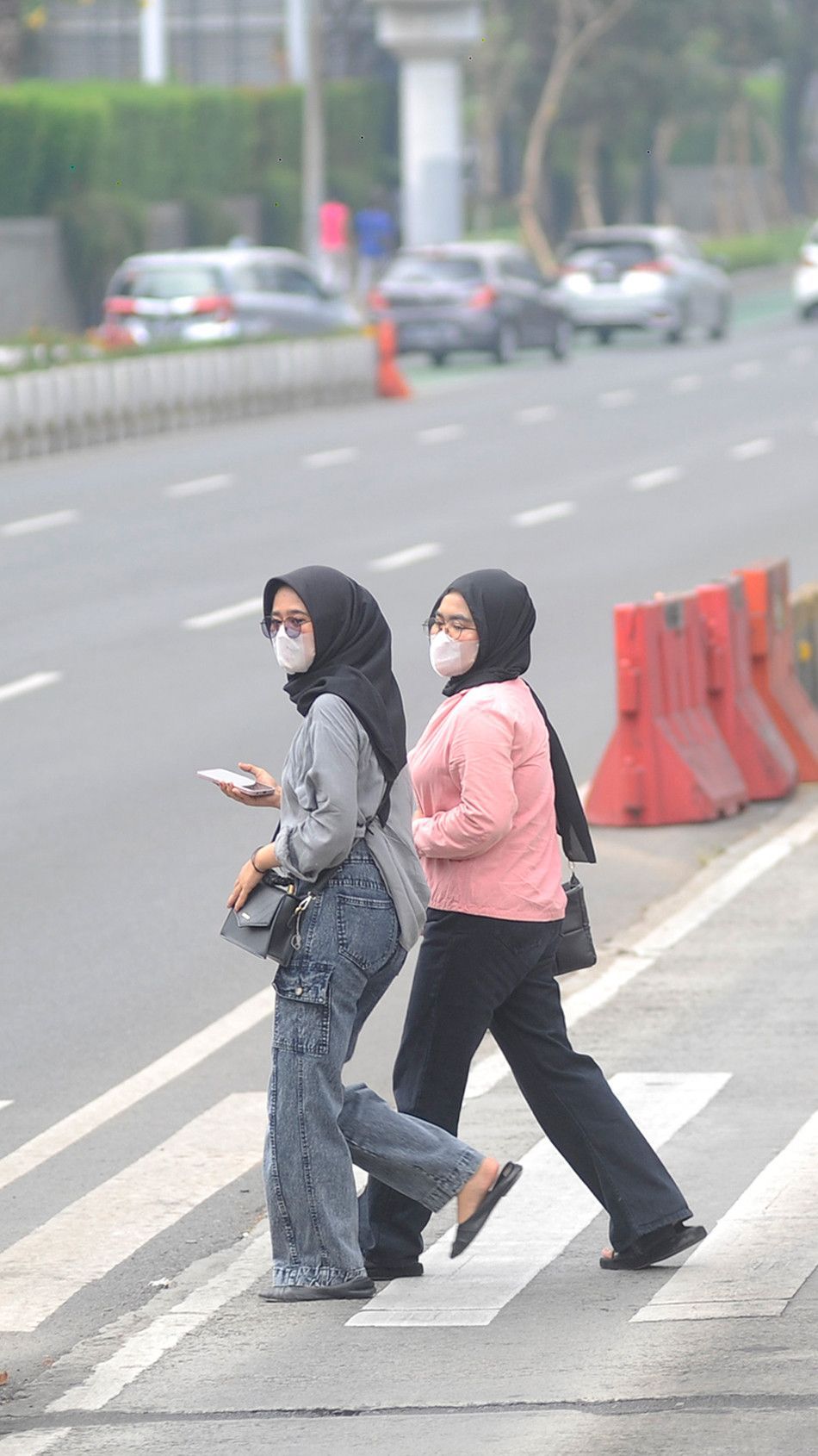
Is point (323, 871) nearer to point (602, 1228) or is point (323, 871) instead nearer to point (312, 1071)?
point (312, 1071)

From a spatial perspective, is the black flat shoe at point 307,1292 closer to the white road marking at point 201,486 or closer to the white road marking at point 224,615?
the white road marking at point 224,615

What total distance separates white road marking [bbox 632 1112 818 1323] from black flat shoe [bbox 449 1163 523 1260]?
40 cm

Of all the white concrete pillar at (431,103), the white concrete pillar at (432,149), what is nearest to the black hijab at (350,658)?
the white concrete pillar at (431,103)

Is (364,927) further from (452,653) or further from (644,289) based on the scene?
(644,289)

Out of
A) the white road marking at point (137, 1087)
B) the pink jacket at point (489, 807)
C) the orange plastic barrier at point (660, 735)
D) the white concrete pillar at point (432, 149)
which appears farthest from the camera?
the white concrete pillar at point (432, 149)

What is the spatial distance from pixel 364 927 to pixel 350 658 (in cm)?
57

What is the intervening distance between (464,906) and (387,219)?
172 ft

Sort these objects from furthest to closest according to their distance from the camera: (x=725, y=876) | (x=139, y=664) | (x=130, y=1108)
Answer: (x=139, y=664), (x=725, y=876), (x=130, y=1108)

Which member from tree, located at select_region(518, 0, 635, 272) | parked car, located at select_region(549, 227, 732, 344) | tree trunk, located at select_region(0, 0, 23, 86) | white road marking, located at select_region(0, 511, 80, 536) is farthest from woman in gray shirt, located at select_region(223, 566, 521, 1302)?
tree, located at select_region(518, 0, 635, 272)

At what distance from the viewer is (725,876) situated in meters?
11.1

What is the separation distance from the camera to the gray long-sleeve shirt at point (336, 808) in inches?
232

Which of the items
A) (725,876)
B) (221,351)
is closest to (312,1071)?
(725,876)

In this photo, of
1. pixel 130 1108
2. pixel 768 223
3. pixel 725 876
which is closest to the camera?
pixel 130 1108

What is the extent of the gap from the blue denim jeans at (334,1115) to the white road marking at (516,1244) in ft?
0.59
